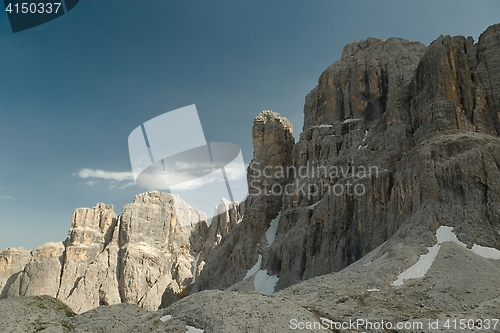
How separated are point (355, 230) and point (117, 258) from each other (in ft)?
298

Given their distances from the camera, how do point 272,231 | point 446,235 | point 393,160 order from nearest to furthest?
point 446,235 < point 393,160 < point 272,231

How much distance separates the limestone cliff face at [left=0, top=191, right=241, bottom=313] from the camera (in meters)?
116

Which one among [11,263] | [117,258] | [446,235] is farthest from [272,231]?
[11,263]

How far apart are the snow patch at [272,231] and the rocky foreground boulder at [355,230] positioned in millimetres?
1154

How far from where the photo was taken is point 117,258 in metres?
123

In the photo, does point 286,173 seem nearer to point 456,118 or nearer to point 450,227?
point 456,118

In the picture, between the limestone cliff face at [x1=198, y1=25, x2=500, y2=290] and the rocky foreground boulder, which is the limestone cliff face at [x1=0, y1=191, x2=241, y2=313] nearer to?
the rocky foreground boulder

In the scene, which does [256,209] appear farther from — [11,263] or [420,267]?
[11,263]

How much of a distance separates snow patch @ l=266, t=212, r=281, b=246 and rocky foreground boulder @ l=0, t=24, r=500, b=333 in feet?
3.79

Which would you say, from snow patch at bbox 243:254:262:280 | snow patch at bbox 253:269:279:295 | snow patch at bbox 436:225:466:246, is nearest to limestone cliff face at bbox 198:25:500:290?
snow patch at bbox 436:225:466:246

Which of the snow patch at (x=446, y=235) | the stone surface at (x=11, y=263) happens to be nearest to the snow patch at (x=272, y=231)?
the snow patch at (x=446, y=235)

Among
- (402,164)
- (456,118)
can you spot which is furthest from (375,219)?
(456,118)

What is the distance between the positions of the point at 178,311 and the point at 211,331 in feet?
13.5

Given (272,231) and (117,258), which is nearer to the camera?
(272,231)
